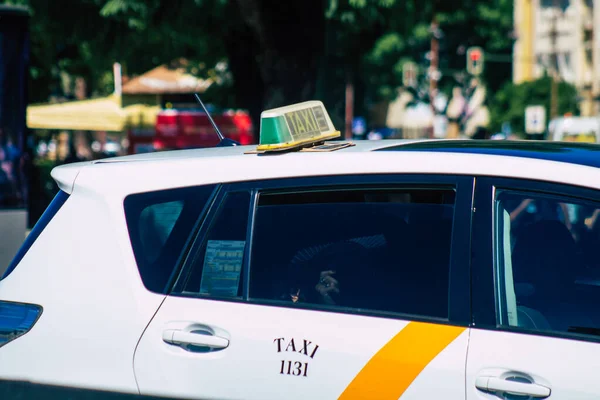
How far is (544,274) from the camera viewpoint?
9.62 ft

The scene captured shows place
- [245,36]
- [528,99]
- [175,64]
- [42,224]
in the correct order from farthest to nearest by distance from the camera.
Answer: [528,99] → [175,64] → [245,36] → [42,224]

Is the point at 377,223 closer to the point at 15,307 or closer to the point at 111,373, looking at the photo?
the point at 111,373

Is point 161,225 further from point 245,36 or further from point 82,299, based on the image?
point 245,36

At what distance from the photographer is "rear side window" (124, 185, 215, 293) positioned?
10.4 feet

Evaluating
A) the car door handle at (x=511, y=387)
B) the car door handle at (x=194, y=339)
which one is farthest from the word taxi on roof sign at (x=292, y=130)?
the car door handle at (x=511, y=387)

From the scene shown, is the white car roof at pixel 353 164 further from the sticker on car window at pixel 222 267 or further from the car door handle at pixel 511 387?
the car door handle at pixel 511 387

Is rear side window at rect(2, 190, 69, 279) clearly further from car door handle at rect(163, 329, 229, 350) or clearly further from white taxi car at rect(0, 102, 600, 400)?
car door handle at rect(163, 329, 229, 350)

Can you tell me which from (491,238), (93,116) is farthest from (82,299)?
(93,116)

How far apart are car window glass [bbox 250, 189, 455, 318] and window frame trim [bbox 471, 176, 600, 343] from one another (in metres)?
0.09

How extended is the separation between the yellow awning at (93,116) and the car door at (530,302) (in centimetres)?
1940

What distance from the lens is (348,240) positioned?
307 centimetres

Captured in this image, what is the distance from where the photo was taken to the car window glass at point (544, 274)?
2807 mm

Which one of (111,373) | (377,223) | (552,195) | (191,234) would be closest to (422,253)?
(377,223)

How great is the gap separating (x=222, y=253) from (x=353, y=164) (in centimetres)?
48
